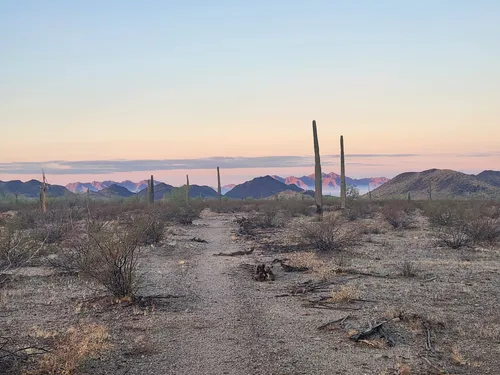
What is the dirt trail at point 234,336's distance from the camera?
20.2 ft

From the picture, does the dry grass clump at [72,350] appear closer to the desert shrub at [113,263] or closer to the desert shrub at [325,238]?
the desert shrub at [113,263]

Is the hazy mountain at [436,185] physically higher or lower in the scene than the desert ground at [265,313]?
lower

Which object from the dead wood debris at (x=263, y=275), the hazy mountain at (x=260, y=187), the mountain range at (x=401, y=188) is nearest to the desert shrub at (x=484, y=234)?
the dead wood debris at (x=263, y=275)

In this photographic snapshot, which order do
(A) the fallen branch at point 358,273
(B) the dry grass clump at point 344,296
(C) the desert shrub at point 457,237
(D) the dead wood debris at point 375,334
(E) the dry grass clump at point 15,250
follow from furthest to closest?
1. (C) the desert shrub at point 457,237
2. (A) the fallen branch at point 358,273
3. (B) the dry grass clump at point 344,296
4. (E) the dry grass clump at point 15,250
5. (D) the dead wood debris at point 375,334

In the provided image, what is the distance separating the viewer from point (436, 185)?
91.8m

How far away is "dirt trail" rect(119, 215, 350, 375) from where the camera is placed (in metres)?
6.15

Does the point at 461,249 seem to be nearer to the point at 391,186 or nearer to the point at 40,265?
the point at 40,265

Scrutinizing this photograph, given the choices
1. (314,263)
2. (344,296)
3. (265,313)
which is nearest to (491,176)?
(314,263)

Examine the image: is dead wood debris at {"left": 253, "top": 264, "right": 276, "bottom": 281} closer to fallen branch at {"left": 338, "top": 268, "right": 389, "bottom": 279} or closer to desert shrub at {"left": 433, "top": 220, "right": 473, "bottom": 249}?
fallen branch at {"left": 338, "top": 268, "right": 389, "bottom": 279}

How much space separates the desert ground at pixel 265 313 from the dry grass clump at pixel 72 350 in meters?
0.02

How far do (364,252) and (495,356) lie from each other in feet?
31.7

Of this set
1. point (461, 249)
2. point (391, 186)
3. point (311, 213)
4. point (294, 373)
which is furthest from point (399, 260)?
point (391, 186)

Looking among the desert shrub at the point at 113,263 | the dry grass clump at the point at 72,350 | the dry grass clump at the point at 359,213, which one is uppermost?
the desert shrub at the point at 113,263

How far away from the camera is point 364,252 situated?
16.1 metres
